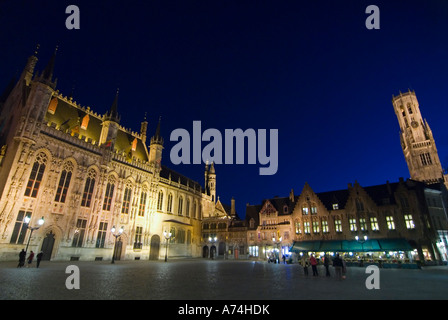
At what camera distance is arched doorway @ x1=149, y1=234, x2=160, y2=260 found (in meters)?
43.5

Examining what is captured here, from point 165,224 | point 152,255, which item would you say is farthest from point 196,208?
point 152,255

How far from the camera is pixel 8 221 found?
26.2m

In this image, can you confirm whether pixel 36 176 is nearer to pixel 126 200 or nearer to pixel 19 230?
pixel 19 230

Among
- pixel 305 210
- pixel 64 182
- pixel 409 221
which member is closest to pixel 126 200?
pixel 64 182

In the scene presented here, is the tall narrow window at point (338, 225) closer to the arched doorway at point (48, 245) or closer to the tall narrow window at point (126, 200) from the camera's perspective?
the tall narrow window at point (126, 200)

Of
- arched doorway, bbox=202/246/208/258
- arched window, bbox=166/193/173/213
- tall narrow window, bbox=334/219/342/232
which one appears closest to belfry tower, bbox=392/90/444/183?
tall narrow window, bbox=334/219/342/232

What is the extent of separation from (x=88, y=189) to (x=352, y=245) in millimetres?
41722

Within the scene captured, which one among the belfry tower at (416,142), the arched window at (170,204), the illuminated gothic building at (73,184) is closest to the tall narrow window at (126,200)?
the illuminated gothic building at (73,184)

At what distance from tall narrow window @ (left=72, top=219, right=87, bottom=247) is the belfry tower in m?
72.9

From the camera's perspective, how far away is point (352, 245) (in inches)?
1421
